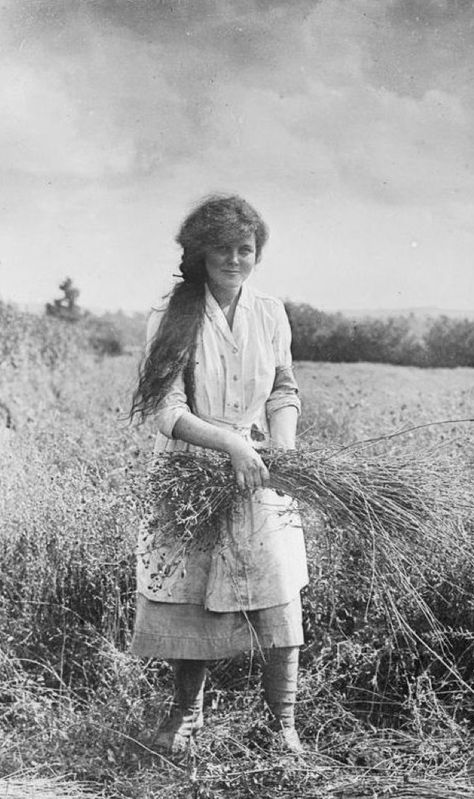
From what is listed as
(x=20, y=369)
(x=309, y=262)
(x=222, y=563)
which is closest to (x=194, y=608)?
(x=222, y=563)

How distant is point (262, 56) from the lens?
5.15 meters

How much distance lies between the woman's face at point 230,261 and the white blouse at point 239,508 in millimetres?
69

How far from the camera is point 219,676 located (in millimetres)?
3264

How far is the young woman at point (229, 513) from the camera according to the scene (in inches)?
104

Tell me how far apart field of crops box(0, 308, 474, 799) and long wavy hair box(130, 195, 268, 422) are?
352mm

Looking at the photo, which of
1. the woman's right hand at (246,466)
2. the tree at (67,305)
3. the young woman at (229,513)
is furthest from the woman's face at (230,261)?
the tree at (67,305)

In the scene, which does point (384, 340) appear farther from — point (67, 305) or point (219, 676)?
point (219, 676)

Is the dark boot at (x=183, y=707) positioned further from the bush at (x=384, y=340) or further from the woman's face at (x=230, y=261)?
the bush at (x=384, y=340)

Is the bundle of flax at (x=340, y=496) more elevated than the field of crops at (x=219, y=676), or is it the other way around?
the bundle of flax at (x=340, y=496)

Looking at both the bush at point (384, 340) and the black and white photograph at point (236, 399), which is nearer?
the black and white photograph at point (236, 399)

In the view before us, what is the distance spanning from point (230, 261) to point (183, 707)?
1432 mm

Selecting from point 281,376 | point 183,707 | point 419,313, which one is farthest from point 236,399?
point 419,313

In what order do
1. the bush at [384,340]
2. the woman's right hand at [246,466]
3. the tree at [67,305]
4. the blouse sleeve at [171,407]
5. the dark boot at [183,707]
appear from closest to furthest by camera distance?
the woman's right hand at [246,466]
the blouse sleeve at [171,407]
the dark boot at [183,707]
the bush at [384,340]
the tree at [67,305]

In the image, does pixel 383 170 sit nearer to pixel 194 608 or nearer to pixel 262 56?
pixel 262 56
